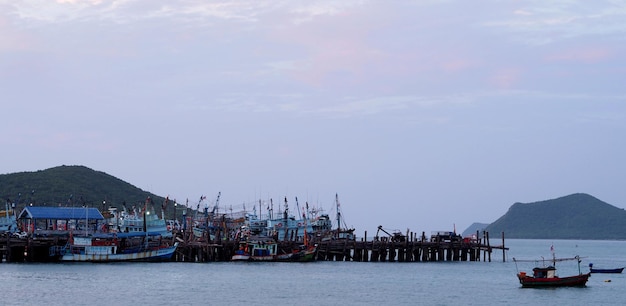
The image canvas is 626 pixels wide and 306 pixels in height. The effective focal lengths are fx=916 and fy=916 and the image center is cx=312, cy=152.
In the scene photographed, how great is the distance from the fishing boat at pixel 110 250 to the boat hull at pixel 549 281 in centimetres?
5055

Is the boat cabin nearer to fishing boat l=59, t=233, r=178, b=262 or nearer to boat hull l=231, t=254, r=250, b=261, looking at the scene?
boat hull l=231, t=254, r=250, b=261

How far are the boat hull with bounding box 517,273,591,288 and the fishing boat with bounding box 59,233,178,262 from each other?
50547 mm

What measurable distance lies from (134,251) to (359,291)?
139ft

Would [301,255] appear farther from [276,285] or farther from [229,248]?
[276,285]

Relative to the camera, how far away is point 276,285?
89.8 m

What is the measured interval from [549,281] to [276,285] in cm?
Answer: 2607

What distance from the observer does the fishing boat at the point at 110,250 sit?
115m

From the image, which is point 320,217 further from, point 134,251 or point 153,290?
point 153,290

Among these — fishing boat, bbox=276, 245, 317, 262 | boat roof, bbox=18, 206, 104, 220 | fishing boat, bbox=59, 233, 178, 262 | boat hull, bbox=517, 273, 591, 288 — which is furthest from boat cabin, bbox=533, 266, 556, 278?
boat roof, bbox=18, 206, 104, 220

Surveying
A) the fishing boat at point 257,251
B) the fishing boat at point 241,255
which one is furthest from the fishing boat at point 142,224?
the fishing boat at point 257,251

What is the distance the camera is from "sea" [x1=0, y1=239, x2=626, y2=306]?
77.2m

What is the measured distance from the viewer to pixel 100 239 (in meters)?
119

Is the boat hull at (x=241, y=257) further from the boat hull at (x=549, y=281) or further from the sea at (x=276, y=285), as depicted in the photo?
the boat hull at (x=549, y=281)

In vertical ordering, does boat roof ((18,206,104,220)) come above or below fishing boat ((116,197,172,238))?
above
